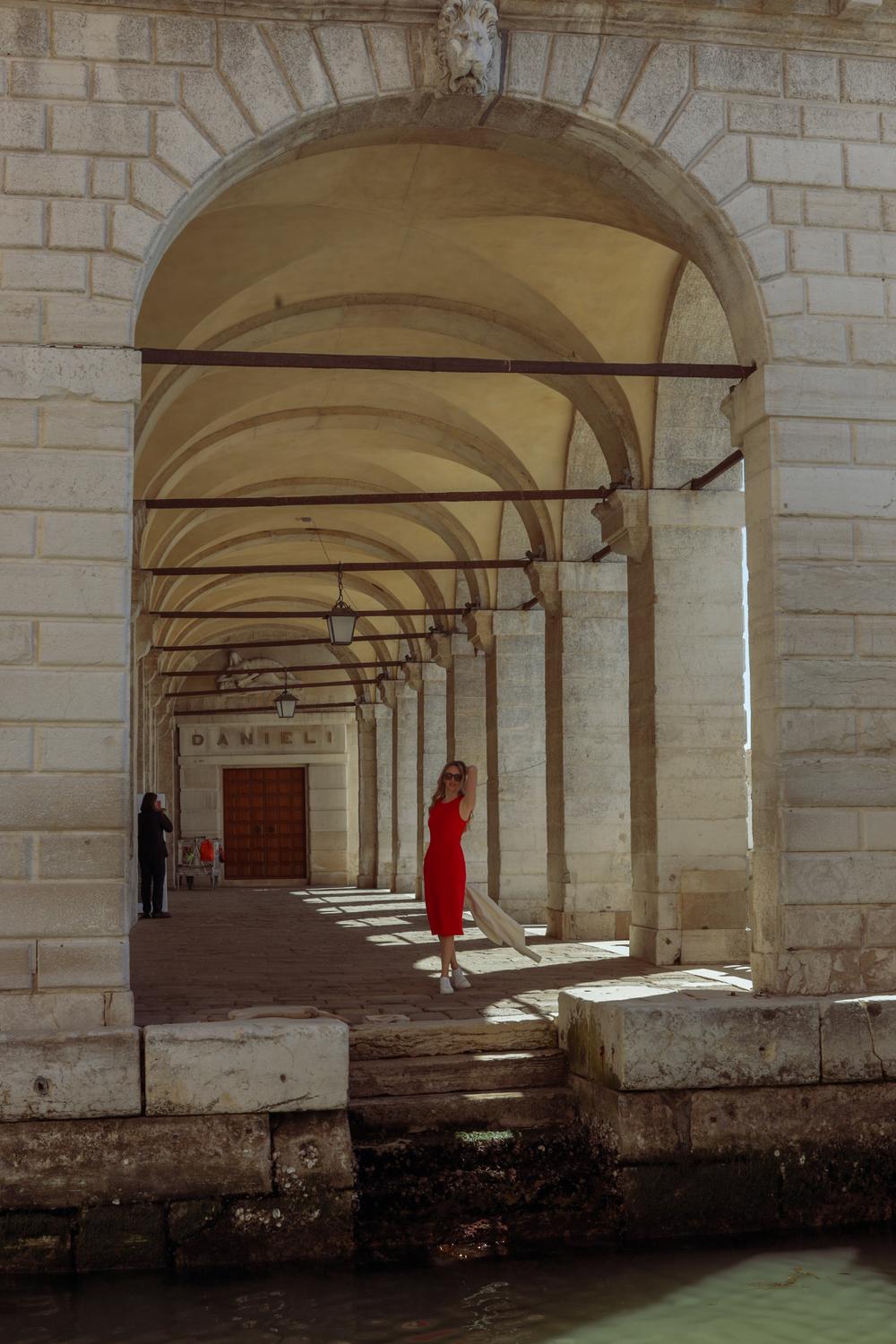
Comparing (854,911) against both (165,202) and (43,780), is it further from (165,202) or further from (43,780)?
(165,202)

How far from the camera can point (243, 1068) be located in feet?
18.5

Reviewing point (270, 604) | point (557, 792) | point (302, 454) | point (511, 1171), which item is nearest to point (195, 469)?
point (302, 454)

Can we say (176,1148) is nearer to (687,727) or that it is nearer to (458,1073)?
(458,1073)

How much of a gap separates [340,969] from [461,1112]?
3925 mm

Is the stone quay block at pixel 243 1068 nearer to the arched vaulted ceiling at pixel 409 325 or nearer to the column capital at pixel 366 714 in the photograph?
the arched vaulted ceiling at pixel 409 325

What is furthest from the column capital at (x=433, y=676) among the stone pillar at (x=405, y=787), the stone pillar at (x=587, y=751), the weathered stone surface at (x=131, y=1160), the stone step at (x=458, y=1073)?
the weathered stone surface at (x=131, y=1160)

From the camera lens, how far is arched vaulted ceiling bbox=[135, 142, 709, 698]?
951 centimetres

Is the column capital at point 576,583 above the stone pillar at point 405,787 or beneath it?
above

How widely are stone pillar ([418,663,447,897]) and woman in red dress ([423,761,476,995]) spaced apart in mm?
12399

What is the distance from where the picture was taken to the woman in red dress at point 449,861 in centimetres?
838

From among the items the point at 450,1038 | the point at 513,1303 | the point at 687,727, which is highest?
the point at 687,727

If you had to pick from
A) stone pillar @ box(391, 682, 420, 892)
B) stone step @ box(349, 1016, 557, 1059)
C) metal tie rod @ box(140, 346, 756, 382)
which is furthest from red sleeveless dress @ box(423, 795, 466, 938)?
stone pillar @ box(391, 682, 420, 892)

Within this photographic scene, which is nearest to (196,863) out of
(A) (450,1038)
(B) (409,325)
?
(B) (409,325)

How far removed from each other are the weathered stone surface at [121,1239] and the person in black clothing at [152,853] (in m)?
9.78
